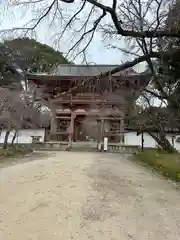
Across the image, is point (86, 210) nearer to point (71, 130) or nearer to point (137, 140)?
point (71, 130)

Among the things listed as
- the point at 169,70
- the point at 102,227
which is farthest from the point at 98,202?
the point at 169,70

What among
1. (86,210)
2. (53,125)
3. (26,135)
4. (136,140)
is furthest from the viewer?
(26,135)

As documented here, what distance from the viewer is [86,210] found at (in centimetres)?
630

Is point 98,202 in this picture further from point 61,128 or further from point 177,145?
point 61,128

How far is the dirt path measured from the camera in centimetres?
496

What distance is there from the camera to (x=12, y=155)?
21.4 meters

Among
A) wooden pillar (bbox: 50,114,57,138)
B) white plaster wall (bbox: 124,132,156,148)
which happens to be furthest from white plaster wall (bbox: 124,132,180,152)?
wooden pillar (bbox: 50,114,57,138)

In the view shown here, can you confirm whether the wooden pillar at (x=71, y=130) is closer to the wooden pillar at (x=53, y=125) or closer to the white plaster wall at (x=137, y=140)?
the wooden pillar at (x=53, y=125)

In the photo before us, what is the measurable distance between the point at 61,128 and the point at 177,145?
11427mm

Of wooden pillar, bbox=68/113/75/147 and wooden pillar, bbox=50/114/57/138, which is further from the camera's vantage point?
wooden pillar, bbox=50/114/57/138

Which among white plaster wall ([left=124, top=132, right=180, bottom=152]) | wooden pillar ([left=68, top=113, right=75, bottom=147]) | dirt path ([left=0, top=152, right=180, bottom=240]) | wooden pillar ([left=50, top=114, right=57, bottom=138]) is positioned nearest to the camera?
dirt path ([left=0, top=152, right=180, bottom=240])

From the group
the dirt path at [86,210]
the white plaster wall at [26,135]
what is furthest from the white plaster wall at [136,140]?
the dirt path at [86,210]

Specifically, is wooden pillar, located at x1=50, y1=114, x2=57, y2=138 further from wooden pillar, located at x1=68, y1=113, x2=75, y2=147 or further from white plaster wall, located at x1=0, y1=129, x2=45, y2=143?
wooden pillar, located at x1=68, y1=113, x2=75, y2=147

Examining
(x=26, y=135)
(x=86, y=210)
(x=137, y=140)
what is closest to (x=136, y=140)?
(x=137, y=140)
